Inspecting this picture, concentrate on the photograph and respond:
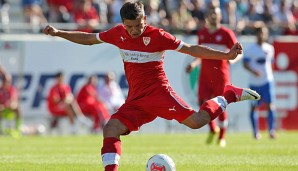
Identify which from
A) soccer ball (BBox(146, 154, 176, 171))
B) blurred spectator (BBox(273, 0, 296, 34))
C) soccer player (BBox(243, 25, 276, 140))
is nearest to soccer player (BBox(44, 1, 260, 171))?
soccer ball (BBox(146, 154, 176, 171))

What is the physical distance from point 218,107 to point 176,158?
329cm

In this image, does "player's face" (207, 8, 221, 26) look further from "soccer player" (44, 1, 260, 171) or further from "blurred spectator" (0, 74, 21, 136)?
"blurred spectator" (0, 74, 21, 136)

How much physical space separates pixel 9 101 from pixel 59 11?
→ 11.0 ft

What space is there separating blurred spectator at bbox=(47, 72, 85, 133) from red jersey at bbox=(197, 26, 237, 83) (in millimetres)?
8676

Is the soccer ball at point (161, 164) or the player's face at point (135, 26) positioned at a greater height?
the player's face at point (135, 26)

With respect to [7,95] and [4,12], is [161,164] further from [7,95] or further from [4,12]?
[4,12]

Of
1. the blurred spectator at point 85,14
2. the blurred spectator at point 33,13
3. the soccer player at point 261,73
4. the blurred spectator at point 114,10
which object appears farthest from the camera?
the blurred spectator at point 114,10

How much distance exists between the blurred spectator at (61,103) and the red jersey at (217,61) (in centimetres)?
868

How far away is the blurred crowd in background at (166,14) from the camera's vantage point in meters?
26.1

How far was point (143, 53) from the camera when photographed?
10430 millimetres

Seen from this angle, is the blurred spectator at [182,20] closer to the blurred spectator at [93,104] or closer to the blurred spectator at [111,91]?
the blurred spectator at [111,91]

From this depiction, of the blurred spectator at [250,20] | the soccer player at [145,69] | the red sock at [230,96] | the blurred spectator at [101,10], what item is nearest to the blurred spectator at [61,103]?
the blurred spectator at [101,10]

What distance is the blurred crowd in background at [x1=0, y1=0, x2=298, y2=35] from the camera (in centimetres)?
2608

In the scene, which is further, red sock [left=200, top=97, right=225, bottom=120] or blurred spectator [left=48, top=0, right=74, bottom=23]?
blurred spectator [left=48, top=0, right=74, bottom=23]
